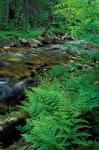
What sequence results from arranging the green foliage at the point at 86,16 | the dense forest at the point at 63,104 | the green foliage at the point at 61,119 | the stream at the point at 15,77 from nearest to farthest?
the green foliage at the point at 61,119
the dense forest at the point at 63,104
the green foliage at the point at 86,16
the stream at the point at 15,77

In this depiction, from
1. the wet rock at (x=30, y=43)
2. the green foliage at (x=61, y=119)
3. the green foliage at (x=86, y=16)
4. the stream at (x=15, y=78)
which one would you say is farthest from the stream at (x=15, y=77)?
the wet rock at (x=30, y=43)

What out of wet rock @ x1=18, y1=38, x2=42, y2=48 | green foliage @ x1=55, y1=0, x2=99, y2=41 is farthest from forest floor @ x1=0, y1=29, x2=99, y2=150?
green foliage @ x1=55, y1=0, x2=99, y2=41

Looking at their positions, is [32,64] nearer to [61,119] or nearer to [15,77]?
[15,77]

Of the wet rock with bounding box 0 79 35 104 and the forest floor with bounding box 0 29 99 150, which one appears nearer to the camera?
the forest floor with bounding box 0 29 99 150

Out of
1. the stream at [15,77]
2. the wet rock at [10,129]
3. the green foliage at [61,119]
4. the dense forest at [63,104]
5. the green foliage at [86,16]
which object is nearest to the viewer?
the green foliage at [61,119]

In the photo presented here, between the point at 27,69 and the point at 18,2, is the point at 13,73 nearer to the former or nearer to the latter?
the point at 27,69

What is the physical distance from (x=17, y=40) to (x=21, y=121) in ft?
60.3

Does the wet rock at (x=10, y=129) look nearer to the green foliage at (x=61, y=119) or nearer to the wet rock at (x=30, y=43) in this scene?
the green foliage at (x=61, y=119)

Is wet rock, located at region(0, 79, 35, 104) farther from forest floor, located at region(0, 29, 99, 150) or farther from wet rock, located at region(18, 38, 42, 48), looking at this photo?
wet rock, located at region(18, 38, 42, 48)

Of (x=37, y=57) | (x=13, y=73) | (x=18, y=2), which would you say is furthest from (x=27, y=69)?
(x=18, y=2)

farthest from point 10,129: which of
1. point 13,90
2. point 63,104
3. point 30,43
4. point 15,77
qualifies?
point 30,43

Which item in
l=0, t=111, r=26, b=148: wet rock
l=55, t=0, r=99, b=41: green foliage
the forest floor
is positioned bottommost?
l=0, t=111, r=26, b=148: wet rock

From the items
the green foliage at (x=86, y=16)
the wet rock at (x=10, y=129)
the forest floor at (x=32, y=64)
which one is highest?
the green foliage at (x=86, y=16)

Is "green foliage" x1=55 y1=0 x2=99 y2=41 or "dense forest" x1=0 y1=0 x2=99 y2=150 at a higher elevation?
"green foliage" x1=55 y1=0 x2=99 y2=41
